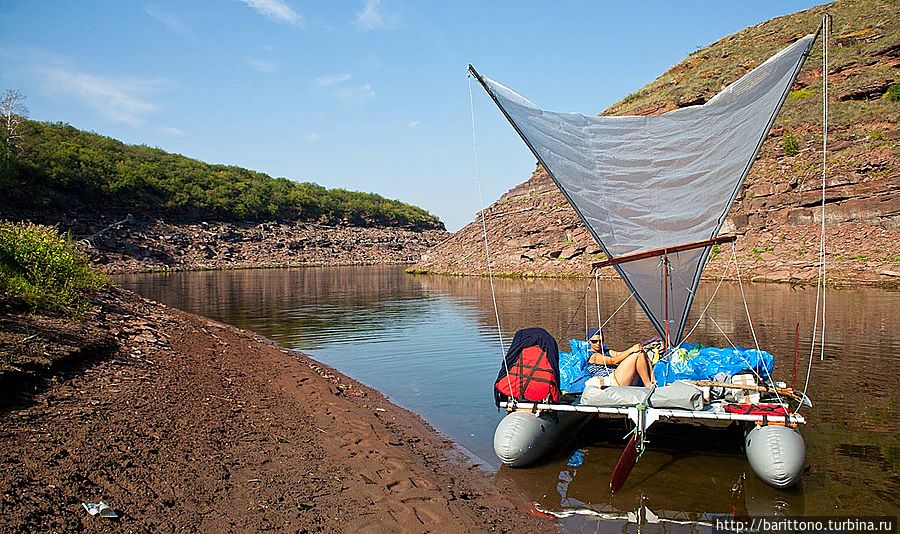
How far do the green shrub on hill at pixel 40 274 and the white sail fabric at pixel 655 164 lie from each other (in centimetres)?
849

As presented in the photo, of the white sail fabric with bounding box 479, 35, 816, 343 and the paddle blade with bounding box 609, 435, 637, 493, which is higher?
the white sail fabric with bounding box 479, 35, 816, 343

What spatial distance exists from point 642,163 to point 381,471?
7.09m

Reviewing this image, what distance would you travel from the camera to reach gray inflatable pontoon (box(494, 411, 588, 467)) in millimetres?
7887

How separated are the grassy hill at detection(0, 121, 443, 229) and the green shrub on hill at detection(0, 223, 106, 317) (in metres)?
52.3

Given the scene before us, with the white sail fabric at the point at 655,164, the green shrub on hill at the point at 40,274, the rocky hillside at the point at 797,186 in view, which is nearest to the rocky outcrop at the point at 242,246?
the rocky hillside at the point at 797,186

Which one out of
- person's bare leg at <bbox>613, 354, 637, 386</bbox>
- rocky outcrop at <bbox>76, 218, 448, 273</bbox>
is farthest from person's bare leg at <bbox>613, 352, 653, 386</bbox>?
rocky outcrop at <bbox>76, 218, 448, 273</bbox>

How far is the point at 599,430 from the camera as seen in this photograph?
32.3ft

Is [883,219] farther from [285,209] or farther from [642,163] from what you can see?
[285,209]

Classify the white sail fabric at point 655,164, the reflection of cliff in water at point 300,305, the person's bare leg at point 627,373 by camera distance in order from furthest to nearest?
the reflection of cliff in water at point 300,305 → the white sail fabric at point 655,164 → the person's bare leg at point 627,373

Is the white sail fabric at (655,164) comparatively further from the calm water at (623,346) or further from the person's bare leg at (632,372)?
the calm water at (623,346)

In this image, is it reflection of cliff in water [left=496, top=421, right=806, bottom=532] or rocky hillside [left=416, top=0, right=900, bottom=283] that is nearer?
reflection of cliff in water [left=496, top=421, right=806, bottom=532]

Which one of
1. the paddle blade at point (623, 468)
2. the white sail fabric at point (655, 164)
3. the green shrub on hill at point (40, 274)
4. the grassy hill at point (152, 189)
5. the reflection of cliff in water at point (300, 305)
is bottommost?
the paddle blade at point (623, 468)

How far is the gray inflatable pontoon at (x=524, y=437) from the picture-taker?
789 cm

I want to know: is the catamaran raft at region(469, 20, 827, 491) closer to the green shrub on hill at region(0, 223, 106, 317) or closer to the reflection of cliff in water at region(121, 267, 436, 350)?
the green shrub on hill at region(0, 223, 106, 317)
